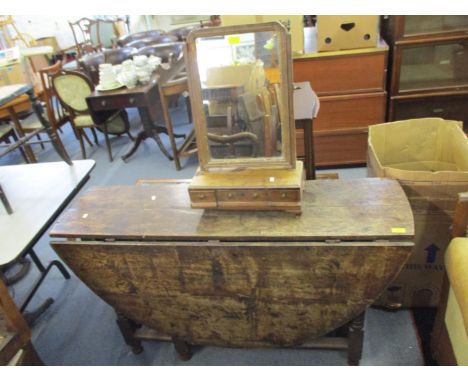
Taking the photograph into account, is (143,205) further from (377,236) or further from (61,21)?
(61,21)

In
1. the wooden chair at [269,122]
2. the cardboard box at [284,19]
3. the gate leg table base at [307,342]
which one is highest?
the cardboard box at [284,19]

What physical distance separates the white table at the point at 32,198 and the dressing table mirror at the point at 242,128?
64cm

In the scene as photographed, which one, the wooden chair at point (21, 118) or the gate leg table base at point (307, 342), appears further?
the wooden chair at point (21, 118)

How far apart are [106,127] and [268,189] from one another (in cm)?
289

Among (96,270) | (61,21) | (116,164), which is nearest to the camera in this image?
(96,270)

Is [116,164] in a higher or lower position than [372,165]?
lower

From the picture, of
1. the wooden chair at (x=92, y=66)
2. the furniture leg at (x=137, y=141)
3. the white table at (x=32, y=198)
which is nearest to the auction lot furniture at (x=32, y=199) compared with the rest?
the white table at (x=32, y=198)

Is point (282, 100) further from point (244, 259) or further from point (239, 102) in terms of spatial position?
point (244, 259)

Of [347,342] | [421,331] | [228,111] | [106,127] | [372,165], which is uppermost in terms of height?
[228,111]

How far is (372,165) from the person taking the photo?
1.68 metres

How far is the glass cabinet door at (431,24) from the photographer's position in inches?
93.1

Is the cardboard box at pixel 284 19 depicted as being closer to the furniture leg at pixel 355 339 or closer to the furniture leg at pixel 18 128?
the furniture leg at pixel 355 339

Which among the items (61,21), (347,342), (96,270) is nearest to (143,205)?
(96,270)

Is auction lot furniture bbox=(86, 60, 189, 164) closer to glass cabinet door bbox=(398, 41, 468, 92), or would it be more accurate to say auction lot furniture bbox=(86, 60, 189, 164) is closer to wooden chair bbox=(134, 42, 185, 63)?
wooden chair bbox=(134, 42, 185, 63)
